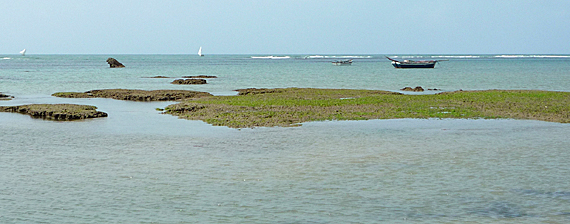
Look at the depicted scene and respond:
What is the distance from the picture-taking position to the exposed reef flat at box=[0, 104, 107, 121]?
26781 mm

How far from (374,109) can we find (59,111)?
15.4 metres

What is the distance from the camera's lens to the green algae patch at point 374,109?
1022 inches

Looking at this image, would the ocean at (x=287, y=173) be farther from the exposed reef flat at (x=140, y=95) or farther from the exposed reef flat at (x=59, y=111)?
the exposed reef flat at (x=140, y=95)

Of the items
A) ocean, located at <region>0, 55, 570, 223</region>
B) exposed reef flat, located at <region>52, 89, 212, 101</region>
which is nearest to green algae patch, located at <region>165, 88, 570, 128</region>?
ocean, located at <region>0, 55, 570, 223</region>

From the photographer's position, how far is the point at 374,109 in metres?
29.1

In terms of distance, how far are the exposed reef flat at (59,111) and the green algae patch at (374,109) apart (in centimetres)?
396

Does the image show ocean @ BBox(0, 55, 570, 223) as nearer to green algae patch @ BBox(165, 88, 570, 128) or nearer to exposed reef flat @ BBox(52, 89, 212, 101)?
green algae patch @ BBox(165, 88, 570, 128)

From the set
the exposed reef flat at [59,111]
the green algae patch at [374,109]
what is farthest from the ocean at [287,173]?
the exposed reef flat at [59,111]

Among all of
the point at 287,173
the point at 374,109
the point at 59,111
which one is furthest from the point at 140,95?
the point at 287,173

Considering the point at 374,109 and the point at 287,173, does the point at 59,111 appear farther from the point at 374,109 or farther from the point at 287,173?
the point at 287,173

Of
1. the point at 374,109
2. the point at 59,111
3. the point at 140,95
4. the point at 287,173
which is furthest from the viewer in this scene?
the point at 140,95

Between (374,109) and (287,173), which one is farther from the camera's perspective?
(374,109)

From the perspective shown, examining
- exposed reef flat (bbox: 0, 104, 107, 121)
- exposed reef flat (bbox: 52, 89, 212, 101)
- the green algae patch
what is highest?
→ exposed reef flat (bbox: 52, 89, 212, 101)

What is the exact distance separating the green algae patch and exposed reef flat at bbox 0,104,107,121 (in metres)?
3.96
